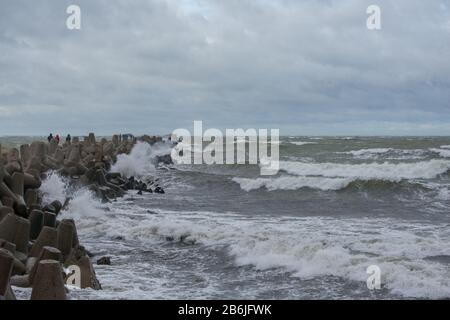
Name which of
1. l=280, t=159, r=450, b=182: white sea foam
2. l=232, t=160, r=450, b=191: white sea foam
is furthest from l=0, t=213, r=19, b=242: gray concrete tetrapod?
l=280, t=159, r=450, b=182: white sea foam

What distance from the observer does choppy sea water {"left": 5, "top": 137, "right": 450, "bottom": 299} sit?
788cm

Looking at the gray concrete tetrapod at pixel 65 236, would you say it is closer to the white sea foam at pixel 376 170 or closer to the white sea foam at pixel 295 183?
the white sea foam at pixel 295 183

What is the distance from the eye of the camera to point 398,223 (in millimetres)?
14273

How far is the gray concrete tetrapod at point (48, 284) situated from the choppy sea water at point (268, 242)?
0.87 meters

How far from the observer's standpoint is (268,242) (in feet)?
34.4

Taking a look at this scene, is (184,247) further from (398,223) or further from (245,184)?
(245,184)

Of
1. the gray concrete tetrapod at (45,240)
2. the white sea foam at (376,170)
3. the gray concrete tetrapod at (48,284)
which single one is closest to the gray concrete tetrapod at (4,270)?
the gray concrete tetrapod at (48,284)

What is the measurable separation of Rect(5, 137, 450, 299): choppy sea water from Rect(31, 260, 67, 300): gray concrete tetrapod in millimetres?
874

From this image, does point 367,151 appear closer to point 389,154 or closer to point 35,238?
point 389,154

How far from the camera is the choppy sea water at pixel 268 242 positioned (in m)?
7.88

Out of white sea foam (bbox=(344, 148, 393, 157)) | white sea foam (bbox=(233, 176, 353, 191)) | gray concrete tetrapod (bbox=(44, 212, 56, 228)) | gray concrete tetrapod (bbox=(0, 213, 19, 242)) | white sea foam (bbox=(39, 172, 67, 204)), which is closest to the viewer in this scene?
gray concrete tetrapod (bbox=(0, 213, 19, 242))

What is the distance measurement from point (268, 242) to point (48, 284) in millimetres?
5783

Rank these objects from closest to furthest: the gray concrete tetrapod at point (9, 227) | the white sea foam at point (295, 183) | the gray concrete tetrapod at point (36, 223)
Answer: the gray concrete tetrapod at point (9, 227)
the gray concrete tetrapod at point (36, 223)
the white sea foam at point (295, 183)

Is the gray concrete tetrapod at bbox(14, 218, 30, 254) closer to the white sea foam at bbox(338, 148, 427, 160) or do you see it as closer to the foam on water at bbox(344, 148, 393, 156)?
the white sea foam at bbox(338, 148, 427, 160)
